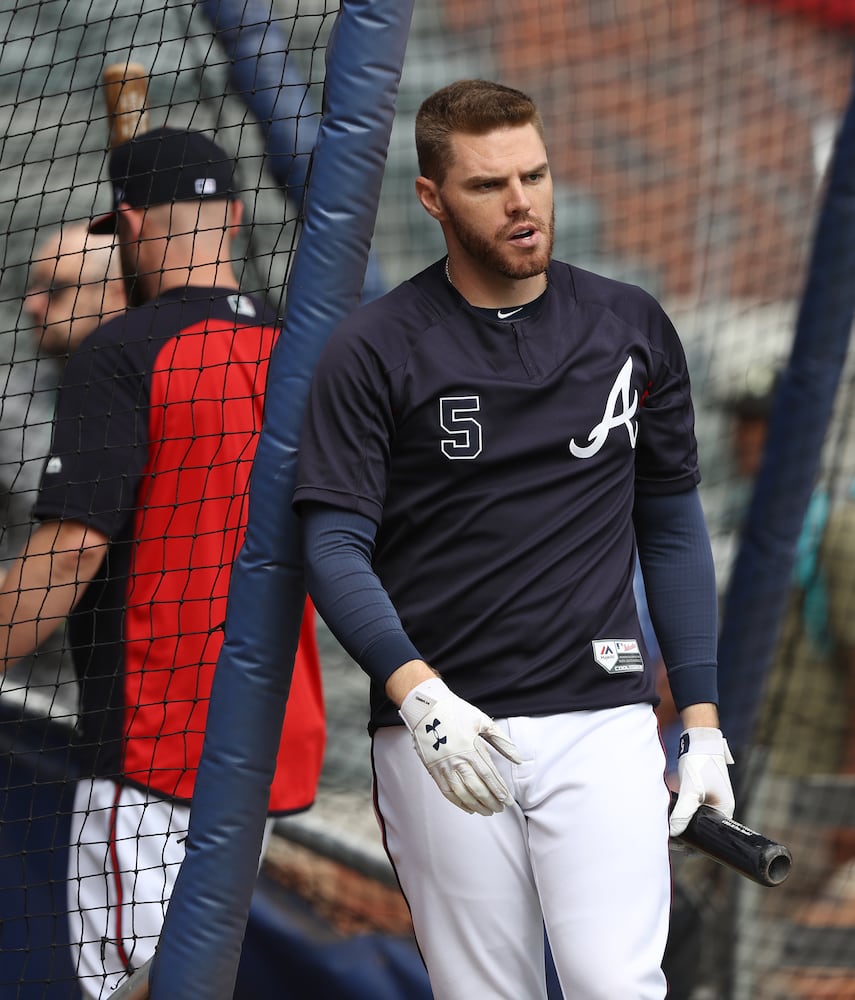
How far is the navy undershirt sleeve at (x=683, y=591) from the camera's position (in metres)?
2.00

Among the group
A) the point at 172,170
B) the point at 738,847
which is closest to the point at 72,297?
the point at 172,170

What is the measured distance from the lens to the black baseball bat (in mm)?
1730

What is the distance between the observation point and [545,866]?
1.79 meters

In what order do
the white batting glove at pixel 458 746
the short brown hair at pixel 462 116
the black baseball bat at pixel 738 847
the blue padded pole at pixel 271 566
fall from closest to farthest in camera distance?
the white batting glove at pixel 458 746
the black baseball bat at pixel 738 847
the short brown hair at pixel 462 116
the blue padded pole at pixel 271 566

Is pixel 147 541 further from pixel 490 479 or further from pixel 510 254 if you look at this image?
pixel 510 254

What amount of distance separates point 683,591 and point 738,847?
400 millimetres

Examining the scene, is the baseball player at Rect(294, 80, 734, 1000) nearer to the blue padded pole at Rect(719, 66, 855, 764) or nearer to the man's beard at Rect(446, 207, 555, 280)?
the man's beard at Rect(446, 207, 555, 280)

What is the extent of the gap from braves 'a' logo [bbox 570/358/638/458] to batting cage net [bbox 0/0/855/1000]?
421 millimetres

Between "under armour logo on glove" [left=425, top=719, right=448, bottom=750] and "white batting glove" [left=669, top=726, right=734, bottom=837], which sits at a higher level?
"under armour logo on glove" [left=425, top=719, right=448, bottom=750]

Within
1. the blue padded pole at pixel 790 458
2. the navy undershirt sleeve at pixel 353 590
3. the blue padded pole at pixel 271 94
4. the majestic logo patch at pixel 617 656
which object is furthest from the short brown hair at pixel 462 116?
the blue padded pole at pixel 790 458

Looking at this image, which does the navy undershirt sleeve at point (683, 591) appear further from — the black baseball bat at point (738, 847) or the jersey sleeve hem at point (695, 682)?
the black baseball bat at point (738, 847)

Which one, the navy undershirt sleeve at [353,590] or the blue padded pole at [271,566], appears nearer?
the navy undershirt sleeve at [353,590]

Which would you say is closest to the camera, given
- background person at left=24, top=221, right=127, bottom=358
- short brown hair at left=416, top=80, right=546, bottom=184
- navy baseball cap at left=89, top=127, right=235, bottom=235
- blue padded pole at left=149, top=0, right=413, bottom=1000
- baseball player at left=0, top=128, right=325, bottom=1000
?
short brown hair at left=416, top=80, right=546, bottom=184

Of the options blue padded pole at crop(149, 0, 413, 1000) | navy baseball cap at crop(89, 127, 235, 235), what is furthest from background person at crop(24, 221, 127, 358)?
blue padded pole at crop(149, 0, 413, 1000)
